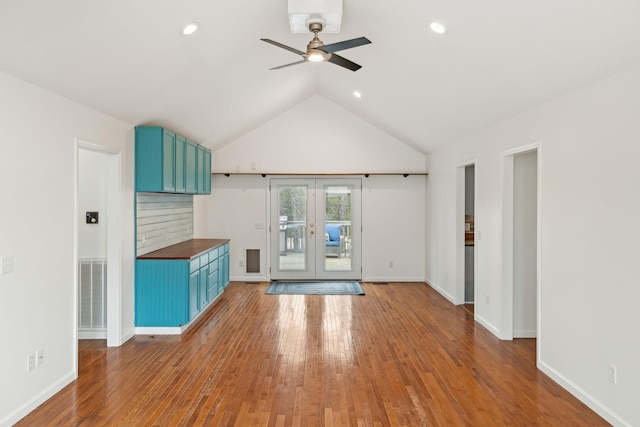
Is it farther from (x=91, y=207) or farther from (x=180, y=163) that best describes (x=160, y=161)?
(x=91, y=207)

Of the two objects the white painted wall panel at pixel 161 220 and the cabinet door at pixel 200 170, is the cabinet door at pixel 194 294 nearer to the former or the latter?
the white painted wall panel at pixel 161 220

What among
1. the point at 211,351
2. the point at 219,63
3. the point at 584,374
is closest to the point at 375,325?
the point at 211,351

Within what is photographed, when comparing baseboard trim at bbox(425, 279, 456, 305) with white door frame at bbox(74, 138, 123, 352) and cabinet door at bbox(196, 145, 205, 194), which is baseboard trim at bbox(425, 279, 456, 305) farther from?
white door frame at bbox(74, 138, 123, 352)

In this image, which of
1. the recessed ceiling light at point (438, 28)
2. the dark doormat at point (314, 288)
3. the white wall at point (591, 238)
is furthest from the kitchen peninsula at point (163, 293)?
the white wall at point (591, 238)

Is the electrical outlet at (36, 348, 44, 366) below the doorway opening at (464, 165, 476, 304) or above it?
below

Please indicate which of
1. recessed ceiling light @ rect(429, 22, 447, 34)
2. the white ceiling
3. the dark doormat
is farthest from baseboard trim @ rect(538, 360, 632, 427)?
the dark doormat

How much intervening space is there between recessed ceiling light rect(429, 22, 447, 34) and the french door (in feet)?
15.5

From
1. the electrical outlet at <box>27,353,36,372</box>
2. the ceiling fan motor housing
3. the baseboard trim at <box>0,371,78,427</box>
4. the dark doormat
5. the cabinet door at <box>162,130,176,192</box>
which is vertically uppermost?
the ceiling fan motor housing

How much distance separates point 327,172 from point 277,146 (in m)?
1.07

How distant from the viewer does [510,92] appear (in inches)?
152

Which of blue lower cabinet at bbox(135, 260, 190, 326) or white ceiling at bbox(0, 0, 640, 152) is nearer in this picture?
white ceiling at bbox(0, 0, 640, 152)

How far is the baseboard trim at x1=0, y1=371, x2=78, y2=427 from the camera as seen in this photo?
9.24 ft

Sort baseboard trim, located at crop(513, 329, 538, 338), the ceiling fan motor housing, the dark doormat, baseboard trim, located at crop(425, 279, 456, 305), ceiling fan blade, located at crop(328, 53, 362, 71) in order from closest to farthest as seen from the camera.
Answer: the ceiling fan motor housing
ceiling fan blade, located at crop(328, 53, 362, 71)
baseboard trim, located at crop(513, 329, 538, 338)
baseboard trim, located at crop(425, 279, 456, 305)
the dark doormat

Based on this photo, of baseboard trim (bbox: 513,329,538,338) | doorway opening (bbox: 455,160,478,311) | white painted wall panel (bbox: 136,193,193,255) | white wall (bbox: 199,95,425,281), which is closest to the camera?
baseboard trim (bbox: 513,329,538,338)
